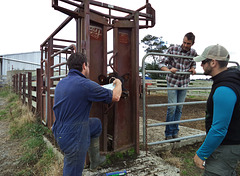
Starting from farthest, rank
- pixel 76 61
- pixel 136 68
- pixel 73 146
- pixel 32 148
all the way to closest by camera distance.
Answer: pixel 32 148, pixel 136 68, pixel 76 61, pixel 73 146

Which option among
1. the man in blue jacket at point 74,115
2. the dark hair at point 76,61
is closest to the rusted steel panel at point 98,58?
the dark hair at point 76,61

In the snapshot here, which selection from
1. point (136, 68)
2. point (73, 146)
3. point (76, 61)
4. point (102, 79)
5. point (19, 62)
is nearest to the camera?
point (73, 146)

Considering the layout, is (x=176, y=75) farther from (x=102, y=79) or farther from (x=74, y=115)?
(x=74, y=115)

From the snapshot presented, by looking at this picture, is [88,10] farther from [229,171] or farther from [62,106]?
[229,171]

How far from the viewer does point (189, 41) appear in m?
3.51

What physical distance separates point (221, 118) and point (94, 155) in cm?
162

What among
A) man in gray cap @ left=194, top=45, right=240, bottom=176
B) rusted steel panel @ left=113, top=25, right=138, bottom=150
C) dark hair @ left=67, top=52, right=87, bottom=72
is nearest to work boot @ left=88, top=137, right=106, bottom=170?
rusted steel panel @ left=113, top=25, right=138, bottom=150

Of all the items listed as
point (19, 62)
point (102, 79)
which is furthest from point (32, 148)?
point (19, 62)

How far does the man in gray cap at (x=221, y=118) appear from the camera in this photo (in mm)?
1460

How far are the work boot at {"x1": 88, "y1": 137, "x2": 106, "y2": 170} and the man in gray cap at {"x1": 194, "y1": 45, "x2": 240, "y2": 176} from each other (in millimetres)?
1244

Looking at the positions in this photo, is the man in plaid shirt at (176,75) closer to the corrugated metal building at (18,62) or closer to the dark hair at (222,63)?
the dark hair at (222,63)

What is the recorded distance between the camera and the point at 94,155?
2.41 meters

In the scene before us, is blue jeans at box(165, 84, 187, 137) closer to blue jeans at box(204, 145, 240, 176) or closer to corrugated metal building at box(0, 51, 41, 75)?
blue jeans at box(204, 145, 240, 176)

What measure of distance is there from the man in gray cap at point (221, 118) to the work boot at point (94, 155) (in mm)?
1244
